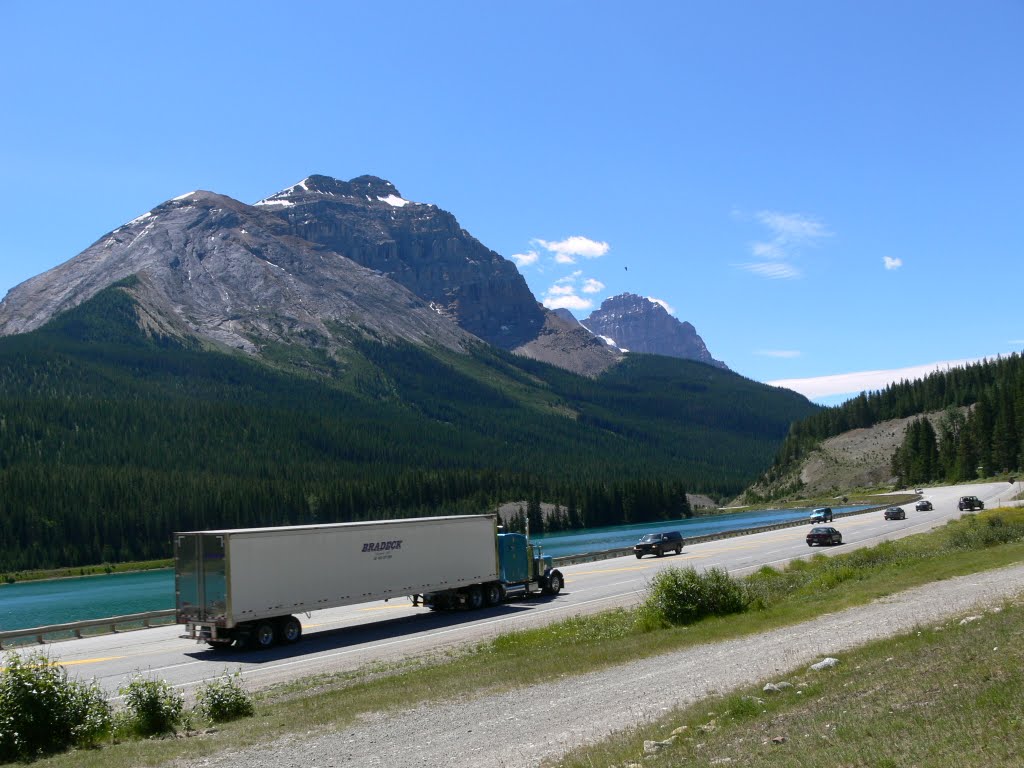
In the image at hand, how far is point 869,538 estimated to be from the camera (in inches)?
2437

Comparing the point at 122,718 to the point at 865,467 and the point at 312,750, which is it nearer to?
the point at 312,750

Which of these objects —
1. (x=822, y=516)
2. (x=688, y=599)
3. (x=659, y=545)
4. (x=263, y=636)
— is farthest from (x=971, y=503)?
(x=263, y=636)

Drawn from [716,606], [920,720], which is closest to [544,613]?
[716,606]

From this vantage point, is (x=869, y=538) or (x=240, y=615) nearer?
(x=240, y=615)

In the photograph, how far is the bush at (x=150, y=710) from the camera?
15812 mm

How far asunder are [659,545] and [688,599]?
38.0 m

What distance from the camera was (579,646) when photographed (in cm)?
2364

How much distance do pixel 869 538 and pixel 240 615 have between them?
4806cm

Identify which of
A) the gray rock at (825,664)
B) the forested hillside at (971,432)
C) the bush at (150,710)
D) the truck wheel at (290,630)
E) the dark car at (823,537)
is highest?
the forested hillside at (971,432)

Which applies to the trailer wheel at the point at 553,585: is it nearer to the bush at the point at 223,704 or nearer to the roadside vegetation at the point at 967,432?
the bush at the point at 223,704

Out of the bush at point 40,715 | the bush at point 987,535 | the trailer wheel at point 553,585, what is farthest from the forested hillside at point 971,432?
the bush at point 40,715

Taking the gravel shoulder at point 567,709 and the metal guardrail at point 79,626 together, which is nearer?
the gravel shoulder at point 567,709

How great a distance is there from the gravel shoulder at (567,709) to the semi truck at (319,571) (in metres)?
14.2

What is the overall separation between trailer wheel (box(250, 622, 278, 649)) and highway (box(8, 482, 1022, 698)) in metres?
0.36
